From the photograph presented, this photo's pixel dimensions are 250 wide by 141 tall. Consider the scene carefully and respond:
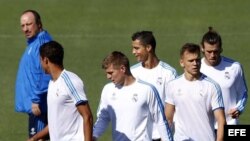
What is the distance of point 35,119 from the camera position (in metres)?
12.8

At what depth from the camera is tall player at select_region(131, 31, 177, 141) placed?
12.6 meters

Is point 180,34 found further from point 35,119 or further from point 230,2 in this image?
point 35,119

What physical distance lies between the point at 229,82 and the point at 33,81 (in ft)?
7.52

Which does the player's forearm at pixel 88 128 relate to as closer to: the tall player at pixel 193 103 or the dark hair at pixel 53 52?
the dark hair at pixel 53 52

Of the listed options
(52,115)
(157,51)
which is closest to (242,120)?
(157,51)

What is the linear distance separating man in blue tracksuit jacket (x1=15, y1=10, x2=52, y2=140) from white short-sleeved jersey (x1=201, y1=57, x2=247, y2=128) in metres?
1.89

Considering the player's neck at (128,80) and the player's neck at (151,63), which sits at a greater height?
the player's neck at (151,63)

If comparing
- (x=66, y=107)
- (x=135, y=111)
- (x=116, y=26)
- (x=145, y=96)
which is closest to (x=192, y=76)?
(x=145, y=96)

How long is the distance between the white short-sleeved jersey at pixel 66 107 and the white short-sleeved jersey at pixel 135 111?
15.9 inches

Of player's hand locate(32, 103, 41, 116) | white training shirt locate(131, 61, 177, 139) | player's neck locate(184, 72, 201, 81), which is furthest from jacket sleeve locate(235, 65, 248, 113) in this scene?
player's hand locate(32, 103, 41, 116)

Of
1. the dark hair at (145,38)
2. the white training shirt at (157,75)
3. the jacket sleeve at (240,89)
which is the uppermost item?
the dark hair at (145,38)

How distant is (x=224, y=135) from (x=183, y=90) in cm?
72

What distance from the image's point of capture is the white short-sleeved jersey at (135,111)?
11164 millimetres

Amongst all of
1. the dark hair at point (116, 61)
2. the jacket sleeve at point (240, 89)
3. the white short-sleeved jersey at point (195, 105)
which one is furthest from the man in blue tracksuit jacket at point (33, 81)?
the jacket sleeve at point (240, 89)
